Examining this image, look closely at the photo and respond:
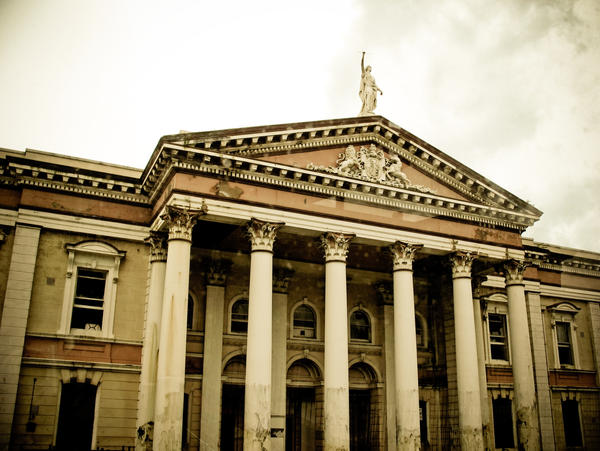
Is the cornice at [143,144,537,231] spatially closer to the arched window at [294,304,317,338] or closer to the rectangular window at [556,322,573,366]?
the arched window at [294,304,317,338]

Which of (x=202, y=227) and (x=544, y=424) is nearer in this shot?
(x=202, y=227)

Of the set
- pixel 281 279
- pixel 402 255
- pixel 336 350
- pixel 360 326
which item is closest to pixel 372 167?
pixel 402 255

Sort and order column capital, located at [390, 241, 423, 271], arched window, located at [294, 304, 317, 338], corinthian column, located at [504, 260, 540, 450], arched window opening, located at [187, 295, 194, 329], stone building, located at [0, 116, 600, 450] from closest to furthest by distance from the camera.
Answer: stone building, located at [0, 116, 600, 450], column capital, located at [390, 241, 423, 271], corinthian column, located at [504, 260, 540, 450], arched window opening, located at [187, 295, 194, 329], arched window, located at [294, 304, 317, 338]

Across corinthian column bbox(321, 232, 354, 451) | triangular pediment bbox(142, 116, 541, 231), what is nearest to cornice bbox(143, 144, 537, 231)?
triangular pediment bbox(142, 116, 541, 231)

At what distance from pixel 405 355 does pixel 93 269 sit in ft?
38.5

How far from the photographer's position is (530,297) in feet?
96.2

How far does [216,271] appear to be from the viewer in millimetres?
23781

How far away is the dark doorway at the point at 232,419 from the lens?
22.8m

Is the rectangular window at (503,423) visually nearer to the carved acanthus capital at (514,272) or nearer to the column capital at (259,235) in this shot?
the carved acanthus capital at (514,272)

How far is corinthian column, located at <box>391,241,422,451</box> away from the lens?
811 inches

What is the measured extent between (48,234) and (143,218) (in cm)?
339

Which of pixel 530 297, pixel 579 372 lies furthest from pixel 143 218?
pixel 579 372

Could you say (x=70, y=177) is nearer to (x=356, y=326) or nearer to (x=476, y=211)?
(x=356, y=326)

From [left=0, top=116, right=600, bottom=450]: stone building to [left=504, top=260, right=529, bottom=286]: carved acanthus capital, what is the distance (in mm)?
196
